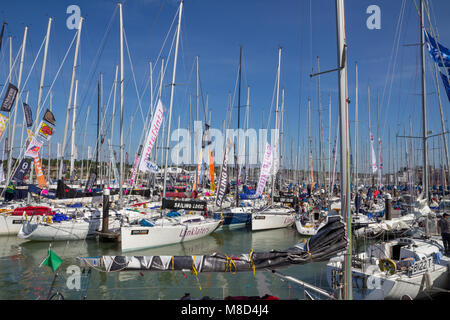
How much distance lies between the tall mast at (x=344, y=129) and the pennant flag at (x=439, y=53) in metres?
8.60

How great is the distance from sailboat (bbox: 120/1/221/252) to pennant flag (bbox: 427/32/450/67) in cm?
1375

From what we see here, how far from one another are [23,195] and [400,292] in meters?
30.1

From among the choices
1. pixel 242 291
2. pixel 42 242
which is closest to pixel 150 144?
pixel 42 242

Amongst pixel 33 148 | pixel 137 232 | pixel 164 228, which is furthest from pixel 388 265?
pixel 33 148

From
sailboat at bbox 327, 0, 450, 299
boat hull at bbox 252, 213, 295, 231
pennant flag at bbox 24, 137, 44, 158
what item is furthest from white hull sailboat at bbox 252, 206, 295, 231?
pennant flag at bbox 24, 137, 44, 158

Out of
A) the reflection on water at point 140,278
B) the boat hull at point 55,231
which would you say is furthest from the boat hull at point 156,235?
the boat hull at point 55,231

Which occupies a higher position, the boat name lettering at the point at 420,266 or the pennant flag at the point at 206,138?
the pennant flag at the point at 206,138

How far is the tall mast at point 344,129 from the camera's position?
6402 millimetres

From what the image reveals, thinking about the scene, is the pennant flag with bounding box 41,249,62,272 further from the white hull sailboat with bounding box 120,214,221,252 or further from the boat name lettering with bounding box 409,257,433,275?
the white hull sailboat with bounding box 120,214,221,252

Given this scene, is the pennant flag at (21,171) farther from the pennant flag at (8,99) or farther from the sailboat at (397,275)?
the sailboat at (397,275)

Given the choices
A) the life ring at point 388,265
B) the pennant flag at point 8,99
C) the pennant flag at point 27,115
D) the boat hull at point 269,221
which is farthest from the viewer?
the boat hull at point 269,221

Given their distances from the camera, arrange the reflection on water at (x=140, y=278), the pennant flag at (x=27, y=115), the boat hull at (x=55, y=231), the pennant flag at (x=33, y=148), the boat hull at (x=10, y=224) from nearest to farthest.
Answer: the reflection on water at (x=140, y=278)
the boat hull at (x=55, y=231)
the boat hull at (x=10, y=224)
the pennant flag at (x=33, y=148)
the pennant flag at (x=27, y=115)

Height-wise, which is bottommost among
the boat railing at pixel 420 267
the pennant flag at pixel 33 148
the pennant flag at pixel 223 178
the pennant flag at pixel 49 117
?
the boat railing at pixel 420 267

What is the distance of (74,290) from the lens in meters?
6.81
